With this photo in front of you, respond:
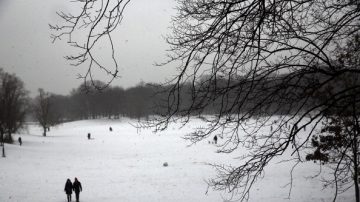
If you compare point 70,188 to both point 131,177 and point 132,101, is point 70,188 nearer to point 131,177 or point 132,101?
point 131,177

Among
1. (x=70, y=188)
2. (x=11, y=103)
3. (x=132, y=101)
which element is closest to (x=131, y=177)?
(x=70, y=188)

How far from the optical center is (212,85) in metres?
4.74

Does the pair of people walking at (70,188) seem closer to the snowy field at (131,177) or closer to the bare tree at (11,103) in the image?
the snowy field at (131,177)

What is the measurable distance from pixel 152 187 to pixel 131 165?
8.17 m

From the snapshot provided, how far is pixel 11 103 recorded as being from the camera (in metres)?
37.9

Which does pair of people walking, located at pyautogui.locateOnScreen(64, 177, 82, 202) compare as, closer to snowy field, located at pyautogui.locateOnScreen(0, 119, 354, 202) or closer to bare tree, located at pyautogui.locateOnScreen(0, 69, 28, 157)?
snowy field, located at pyautogui.locateOnScreen(0, 119, 354, 202)

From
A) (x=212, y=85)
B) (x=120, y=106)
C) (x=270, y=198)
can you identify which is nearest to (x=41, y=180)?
(x=270, y=198)

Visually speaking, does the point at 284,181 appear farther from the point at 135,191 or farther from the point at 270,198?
the point at 135,191

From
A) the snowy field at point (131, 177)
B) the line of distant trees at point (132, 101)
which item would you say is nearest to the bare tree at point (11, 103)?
the line of distant trees at point (132, 101)

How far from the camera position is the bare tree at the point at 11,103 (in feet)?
119

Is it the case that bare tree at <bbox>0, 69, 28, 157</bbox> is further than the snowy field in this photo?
Yes

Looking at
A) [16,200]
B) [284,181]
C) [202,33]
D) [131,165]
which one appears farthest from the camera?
[131,165]

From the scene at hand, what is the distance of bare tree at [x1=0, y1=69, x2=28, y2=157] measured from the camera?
3634cm

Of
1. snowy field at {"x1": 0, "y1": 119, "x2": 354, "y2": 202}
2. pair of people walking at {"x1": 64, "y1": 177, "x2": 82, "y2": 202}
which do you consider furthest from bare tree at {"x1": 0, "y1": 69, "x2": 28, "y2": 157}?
pair of people walking at {"x1": 64, "y1": 177, "x2": 82, "y2": 202}
